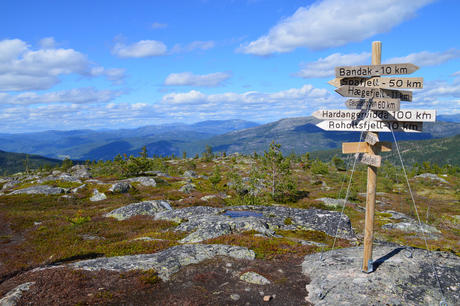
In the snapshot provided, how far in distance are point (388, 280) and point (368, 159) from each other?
16.3 ft

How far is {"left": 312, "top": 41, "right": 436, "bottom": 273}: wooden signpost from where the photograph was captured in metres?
9.12

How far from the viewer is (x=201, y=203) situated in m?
37.3

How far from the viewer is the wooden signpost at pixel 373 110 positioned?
9.12 metres

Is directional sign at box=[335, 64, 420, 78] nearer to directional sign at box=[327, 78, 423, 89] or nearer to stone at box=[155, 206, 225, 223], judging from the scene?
directional sign at box=[327, 78, 423, 89]

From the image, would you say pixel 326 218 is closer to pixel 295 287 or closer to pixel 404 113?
pixel 295 287

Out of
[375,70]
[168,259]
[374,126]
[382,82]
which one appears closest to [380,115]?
[374,126]

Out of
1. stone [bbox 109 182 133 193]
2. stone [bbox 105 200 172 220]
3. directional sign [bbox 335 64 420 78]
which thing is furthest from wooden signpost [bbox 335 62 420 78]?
stone [bbox 109 182 133 193]

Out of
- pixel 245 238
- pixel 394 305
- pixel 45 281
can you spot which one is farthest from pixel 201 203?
pixel 394 305

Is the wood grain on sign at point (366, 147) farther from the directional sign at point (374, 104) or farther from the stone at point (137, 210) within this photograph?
the stone at point (137, 210)

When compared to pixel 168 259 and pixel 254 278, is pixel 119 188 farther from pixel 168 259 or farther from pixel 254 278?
pixel 254 278

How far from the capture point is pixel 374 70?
9312mm

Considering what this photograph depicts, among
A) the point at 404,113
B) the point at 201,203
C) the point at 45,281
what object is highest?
the point at 404,113

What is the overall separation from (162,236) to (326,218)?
15.5 metres

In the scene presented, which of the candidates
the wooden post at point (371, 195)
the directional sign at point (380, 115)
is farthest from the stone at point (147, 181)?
the directional sign at point (380, 115)
